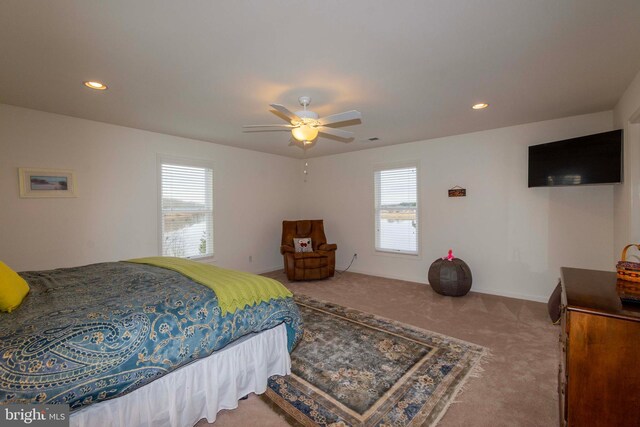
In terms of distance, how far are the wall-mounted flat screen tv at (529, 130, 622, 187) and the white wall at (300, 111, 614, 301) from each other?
0.41 m

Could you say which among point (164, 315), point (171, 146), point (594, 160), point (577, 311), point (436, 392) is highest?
point (171, 146)

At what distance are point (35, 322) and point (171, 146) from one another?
3567 millimetres

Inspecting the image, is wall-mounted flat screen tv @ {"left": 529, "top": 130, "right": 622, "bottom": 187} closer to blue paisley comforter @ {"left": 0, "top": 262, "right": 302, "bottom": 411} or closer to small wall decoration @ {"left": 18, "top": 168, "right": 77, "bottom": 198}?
blue paisley comforter @ {"left": 0, "top": 262, "right": 302, "bottom": 411}

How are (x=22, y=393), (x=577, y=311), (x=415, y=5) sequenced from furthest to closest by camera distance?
(x=415, y=5), (x=577, y=311), (x=22, y=393)

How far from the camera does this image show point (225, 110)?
3.27m

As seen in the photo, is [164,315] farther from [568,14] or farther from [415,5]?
[568,14]

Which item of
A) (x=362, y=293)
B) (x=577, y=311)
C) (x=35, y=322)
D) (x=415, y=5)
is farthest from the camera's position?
(x=362, y=293)

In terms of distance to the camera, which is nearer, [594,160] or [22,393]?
[22,393]

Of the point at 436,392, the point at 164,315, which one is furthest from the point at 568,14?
the point at 164,315

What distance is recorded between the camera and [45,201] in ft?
11.0

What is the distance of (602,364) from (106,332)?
7.65 ft

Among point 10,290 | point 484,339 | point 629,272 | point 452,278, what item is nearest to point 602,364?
point 629,272

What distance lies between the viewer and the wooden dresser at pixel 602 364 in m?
→ 1.19

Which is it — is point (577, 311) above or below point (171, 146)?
below
